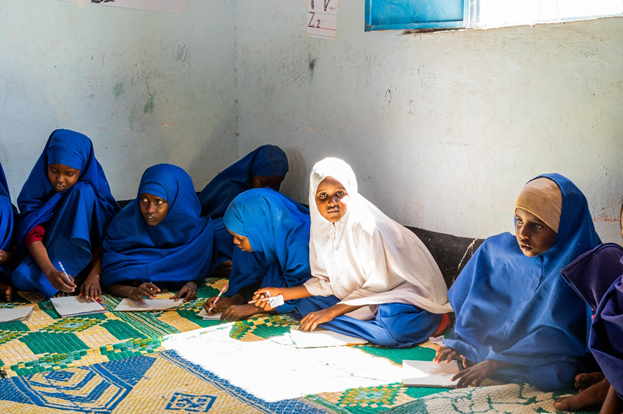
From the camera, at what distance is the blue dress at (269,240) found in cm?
341

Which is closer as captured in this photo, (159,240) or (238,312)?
(238,312)

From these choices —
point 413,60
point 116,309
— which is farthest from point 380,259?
point 116,309

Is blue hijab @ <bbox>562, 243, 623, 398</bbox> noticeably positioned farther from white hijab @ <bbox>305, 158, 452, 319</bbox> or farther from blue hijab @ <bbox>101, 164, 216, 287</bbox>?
blue hijab @ <bbox>101, 164, 216, 287</bbox>

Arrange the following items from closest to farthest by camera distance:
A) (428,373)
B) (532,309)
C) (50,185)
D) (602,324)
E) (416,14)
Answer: (602,324)
(532,309)
(428,373)
(416,14)
(50,185)

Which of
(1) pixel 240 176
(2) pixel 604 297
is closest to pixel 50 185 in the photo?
(1) pixel 240 176

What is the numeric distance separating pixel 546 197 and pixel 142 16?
3.64 metres

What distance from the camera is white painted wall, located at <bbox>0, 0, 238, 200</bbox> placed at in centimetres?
445

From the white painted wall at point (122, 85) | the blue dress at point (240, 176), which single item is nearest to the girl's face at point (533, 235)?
the blue dress at point (240, 176)

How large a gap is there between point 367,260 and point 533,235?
97cm

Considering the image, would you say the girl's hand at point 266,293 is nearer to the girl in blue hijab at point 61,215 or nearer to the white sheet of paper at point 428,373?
the white sheet of paper at point 428,373

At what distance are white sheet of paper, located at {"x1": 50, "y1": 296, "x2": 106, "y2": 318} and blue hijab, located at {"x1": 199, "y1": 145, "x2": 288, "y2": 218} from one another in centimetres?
120

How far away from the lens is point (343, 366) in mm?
2775

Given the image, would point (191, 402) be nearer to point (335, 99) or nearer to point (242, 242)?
point (242, 242)

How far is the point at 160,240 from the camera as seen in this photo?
3.98 meters
